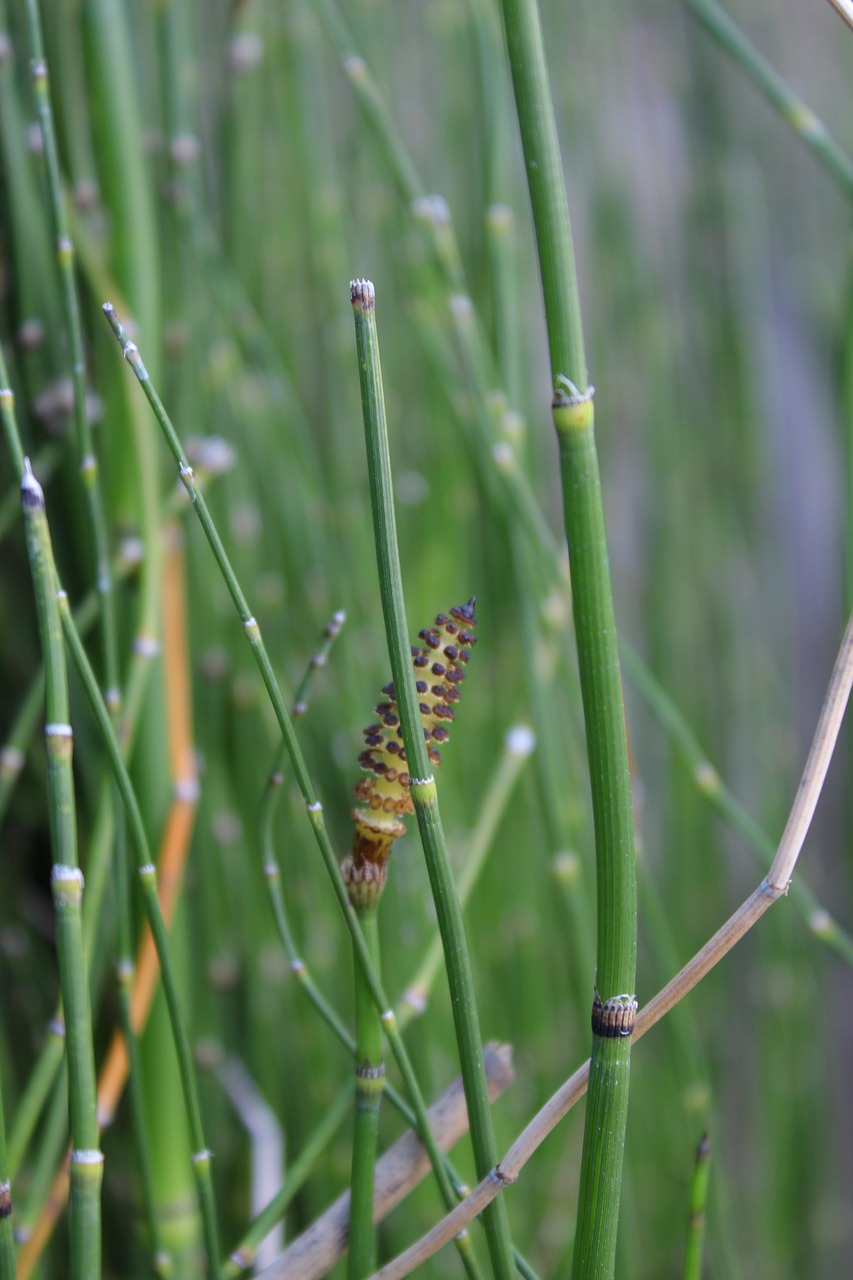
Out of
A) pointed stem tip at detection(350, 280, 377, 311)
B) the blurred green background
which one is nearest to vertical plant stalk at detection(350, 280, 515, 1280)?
pointed stem tip at detection(350, 280, 377, 311)

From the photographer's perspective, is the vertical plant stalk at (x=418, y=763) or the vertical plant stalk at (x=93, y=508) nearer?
Answer: the vertical plant stalk at (x=418, y=763)

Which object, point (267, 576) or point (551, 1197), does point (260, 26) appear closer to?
point (267, 576)

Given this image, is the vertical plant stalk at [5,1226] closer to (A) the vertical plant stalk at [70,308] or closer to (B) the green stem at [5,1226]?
(B) the green stem at [5,1226]

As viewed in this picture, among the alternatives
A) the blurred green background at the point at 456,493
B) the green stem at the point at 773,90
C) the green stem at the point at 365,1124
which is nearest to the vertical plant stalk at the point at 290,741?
the green stem at the point at 365,1124

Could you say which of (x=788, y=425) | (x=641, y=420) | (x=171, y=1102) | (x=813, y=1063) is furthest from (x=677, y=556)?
(x=171, y=1102)

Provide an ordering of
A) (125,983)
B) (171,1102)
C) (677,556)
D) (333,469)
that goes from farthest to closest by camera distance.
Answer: (677,556)
(333,469)
(171,1102)
(125,983)

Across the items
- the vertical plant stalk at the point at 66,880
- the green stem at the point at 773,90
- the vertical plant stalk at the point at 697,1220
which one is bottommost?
the vertical plant stalk at the point at 697,1220
